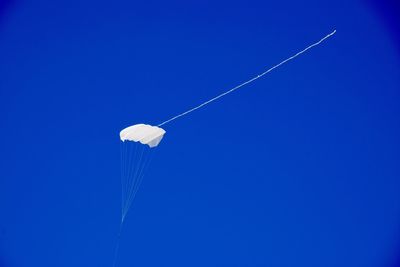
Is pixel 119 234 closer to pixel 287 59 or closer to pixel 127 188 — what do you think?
pixel 127 188

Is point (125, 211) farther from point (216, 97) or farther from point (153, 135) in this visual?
point (216, 97)

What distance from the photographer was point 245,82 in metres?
5.79

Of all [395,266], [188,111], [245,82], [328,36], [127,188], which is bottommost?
[395,266]

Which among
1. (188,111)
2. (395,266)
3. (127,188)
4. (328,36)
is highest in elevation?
(328,36)

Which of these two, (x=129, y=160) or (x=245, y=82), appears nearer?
(x=129, y=160)

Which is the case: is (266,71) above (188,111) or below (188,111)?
above

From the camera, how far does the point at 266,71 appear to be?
5.66 metres

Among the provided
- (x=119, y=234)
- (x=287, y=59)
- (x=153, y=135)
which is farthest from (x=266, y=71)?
(x=119, y=234)

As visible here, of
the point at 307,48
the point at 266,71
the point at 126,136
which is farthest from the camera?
the point at 266,71

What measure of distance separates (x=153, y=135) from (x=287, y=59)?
1824mm

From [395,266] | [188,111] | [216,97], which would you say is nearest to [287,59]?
[216,97]

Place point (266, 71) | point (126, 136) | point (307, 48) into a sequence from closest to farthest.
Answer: point (126, 136) < point (307, 48) < point (266, 71)

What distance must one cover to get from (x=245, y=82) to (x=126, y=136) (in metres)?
1.67

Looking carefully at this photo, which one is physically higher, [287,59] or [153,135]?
[287,59]
